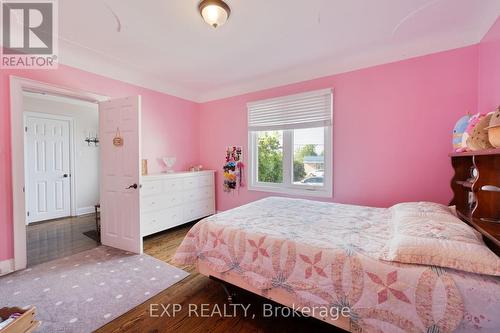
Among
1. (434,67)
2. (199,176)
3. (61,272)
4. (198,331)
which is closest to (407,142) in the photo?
(434,67)

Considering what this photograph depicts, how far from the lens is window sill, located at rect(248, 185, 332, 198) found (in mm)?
3096

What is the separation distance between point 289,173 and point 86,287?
2.82m

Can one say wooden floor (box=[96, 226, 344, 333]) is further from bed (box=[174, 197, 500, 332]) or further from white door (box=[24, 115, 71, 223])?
white door (box=[24, 115, 71, 223])

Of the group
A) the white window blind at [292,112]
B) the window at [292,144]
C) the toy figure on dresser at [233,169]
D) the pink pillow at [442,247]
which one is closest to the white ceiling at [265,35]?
the white window blind at [292,112]

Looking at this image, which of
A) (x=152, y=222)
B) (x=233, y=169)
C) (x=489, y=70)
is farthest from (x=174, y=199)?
(x=489, y=70)

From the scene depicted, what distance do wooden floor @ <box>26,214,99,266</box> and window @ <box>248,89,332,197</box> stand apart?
2740 mm

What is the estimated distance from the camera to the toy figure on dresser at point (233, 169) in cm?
390

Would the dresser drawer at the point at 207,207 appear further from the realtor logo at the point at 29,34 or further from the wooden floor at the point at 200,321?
the realtor logo at the point at 29,34

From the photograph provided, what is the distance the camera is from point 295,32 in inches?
89.8

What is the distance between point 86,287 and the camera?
2025mm

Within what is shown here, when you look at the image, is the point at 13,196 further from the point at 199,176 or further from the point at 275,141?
the point at 275,141

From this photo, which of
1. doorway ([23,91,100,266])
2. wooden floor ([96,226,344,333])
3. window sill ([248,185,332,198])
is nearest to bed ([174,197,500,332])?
wooden floor ([96,226,344,333])

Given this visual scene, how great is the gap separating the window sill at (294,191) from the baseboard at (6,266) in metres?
3.06

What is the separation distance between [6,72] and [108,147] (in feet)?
3.93
